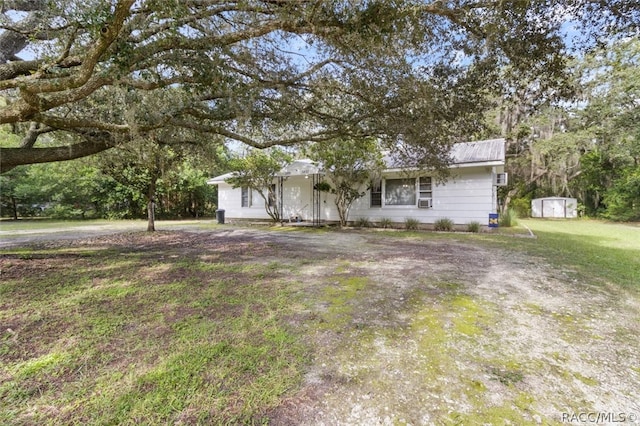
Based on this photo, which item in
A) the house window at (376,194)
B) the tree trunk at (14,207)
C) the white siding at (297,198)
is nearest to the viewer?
the house window at (376,194)

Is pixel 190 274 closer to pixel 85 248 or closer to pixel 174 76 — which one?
pixel 174 76

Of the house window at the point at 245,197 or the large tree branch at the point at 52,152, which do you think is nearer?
the large tree branch at the point at 52,152

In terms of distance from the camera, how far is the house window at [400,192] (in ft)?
41.2

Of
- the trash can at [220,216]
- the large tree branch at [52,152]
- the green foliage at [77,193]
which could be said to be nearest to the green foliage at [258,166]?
the trash can at [220,216]

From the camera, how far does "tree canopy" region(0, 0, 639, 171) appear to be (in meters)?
3.42

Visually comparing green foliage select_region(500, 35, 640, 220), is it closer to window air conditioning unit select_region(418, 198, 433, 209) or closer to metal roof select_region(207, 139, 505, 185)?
metal roof select_region(207, 139, 505, 185)

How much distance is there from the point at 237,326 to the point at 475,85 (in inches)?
210

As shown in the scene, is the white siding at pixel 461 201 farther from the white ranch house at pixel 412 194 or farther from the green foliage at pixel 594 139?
the green foliage at pixel 594 139

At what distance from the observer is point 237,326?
9.86ft

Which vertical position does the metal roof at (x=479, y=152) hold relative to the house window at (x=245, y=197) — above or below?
above

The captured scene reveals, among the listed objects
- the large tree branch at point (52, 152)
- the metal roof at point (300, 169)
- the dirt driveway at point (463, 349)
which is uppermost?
the metal roof at point (300, 169)

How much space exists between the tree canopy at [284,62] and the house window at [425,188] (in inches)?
222

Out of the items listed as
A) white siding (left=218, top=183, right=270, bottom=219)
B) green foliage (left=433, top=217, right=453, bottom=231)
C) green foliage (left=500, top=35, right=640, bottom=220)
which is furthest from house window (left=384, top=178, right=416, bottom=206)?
green foliage (left=500, top=35, right=640, bottom=220)

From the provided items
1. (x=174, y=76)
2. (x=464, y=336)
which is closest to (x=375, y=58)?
(x=174, y=76)
